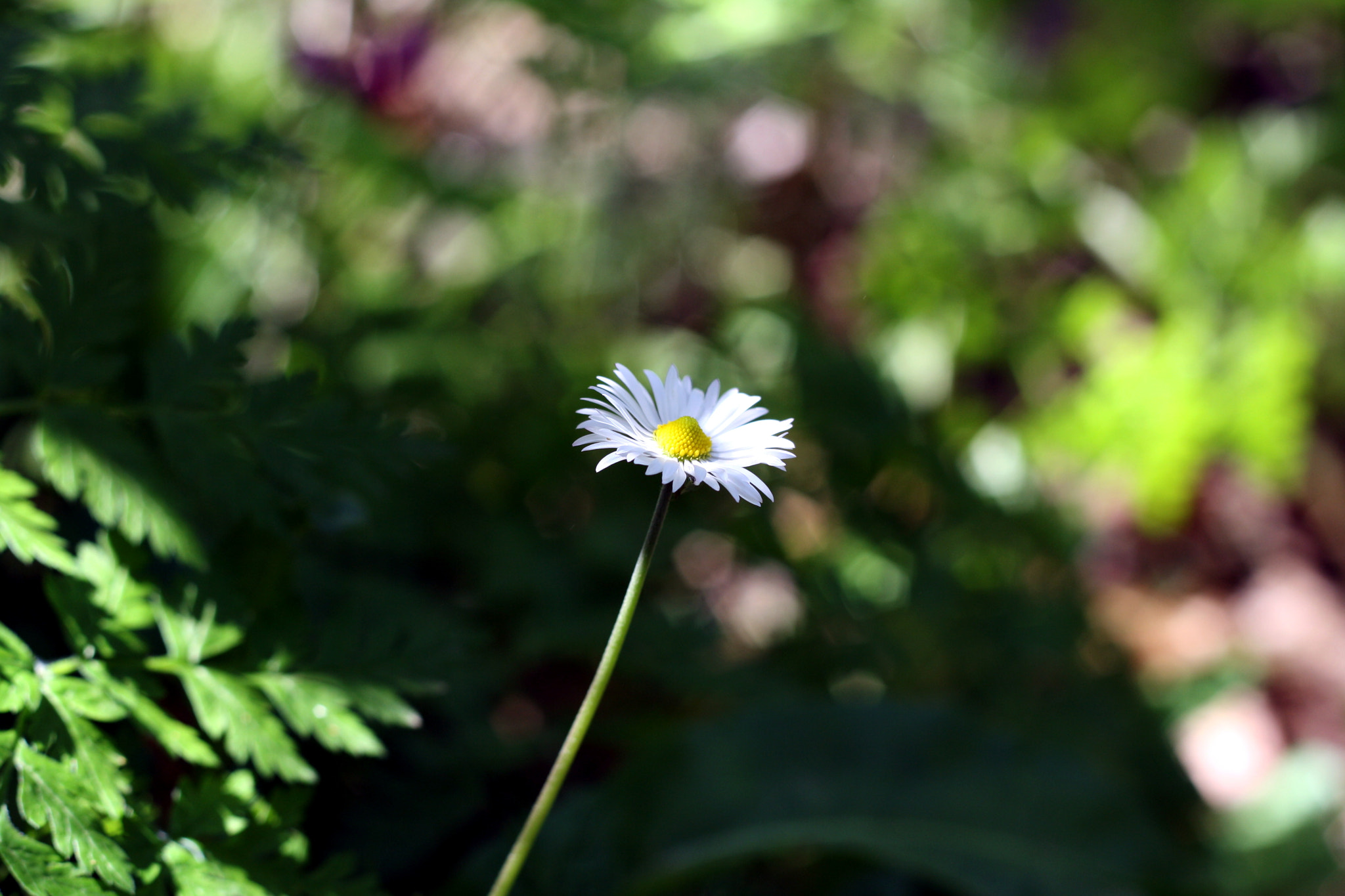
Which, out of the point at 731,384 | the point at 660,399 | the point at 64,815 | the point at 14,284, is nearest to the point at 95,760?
the point at 64,815

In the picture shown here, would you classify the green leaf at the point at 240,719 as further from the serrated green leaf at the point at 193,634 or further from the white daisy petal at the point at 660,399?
the white daisy petal at the point at 660,399

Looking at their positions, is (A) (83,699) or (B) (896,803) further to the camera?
(B) (896,803)

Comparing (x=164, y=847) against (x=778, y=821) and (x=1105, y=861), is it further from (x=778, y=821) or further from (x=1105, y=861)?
(x=1105, y=861)

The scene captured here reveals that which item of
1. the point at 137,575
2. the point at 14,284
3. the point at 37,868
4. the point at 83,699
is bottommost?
the point at 37,868

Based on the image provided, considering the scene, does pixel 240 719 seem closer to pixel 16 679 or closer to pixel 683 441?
pixel 16 679

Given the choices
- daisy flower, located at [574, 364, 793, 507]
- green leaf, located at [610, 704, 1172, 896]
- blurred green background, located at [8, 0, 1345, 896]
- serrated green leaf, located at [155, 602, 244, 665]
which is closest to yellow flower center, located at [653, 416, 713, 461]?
daisy flower, located at [574, 364, 793, 507]

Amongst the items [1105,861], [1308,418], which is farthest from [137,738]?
[1308,418]

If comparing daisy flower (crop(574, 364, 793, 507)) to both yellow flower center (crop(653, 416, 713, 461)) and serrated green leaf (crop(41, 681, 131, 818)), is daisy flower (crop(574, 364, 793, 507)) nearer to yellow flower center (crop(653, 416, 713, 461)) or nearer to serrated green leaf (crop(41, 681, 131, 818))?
yellow flower center (crop(653, 416, 713, 461))
